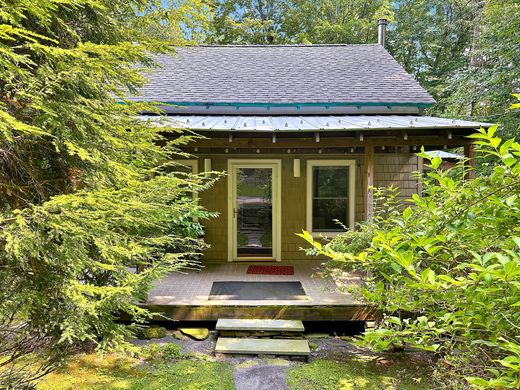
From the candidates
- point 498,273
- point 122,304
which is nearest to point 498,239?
point 498,273

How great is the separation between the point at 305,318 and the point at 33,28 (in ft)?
14.7

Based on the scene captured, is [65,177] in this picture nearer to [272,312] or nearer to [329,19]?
[272,312]

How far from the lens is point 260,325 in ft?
14.9

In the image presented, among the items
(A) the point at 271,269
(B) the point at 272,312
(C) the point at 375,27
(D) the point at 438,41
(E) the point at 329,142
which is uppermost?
(C) the point at 375,27

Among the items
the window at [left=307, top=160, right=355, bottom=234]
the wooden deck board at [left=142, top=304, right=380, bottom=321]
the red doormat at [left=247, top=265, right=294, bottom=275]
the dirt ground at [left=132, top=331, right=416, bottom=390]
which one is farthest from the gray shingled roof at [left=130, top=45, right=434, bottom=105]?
the dirt ground at [left=132, top=331, right=416, bottom=390]

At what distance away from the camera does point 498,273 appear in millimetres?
1155

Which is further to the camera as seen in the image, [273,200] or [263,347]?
[273,200]

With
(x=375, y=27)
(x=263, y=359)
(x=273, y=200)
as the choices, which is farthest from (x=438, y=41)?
(x=263, y=359)

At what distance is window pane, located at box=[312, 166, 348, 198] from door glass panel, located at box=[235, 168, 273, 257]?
961mm

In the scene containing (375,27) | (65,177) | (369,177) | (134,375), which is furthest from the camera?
(375,27)

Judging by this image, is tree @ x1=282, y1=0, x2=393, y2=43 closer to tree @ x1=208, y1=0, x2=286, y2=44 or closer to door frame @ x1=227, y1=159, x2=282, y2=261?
tree @ x1=208, y1=0, x2=286, y2=44

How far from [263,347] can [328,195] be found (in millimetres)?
3701

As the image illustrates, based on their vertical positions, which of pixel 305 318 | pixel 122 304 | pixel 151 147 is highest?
pixel 151 147

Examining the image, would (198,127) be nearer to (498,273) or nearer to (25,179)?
(25,179)
